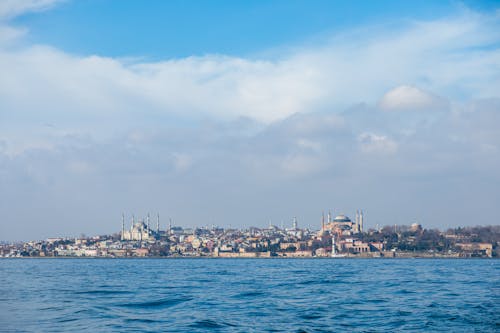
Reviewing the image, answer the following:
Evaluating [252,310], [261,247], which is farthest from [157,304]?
[261,247]

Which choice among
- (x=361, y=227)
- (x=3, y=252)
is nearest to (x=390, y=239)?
(x=361, y=227)

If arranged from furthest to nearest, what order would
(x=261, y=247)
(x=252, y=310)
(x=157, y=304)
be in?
(x=261, y=247)
(x=157, y=304)
(x=252, y=310)

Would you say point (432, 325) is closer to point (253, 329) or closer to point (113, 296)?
point (253, 329)

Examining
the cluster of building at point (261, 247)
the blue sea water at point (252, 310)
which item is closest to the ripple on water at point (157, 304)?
the blue sea water at point (252, 310)

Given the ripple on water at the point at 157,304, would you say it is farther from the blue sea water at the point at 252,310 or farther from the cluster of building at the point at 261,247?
the cluster of building at the point at 261,247

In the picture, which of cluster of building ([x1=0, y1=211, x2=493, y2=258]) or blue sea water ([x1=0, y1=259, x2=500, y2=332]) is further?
cluster of building ([x1=0, y1=211, x2=493, y2=258])

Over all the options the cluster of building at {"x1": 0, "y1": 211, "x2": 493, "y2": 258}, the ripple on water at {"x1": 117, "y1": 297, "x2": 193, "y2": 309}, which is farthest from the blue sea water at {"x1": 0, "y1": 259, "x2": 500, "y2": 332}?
the cluster of building at {"x1": 0, "y1": 211, "x2": 493, "y2": 258}

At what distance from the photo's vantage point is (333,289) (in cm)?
3397

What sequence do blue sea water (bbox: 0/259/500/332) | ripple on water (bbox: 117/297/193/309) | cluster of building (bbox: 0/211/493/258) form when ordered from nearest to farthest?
blue sea water (bbox: 0/259/500/332), ripple on water (bbox: 117/297/193/309), cluster of building (bbox: 0/211/493/258)

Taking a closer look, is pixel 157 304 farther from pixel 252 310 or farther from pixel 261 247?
pixel 261 247

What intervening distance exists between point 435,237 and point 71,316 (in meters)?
158

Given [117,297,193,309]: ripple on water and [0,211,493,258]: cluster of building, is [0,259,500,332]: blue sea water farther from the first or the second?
[0,211,493,258]: cluster of building

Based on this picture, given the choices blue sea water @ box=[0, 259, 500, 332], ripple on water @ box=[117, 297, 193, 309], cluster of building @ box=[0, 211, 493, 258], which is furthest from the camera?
cluster of building @ box=[0, 211, 493, 258]

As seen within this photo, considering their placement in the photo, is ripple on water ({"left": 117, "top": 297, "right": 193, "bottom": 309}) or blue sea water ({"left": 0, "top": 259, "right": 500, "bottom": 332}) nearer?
blue sea water ({"left": 0, "top": 259, "right": 500, "bottom": 332})
